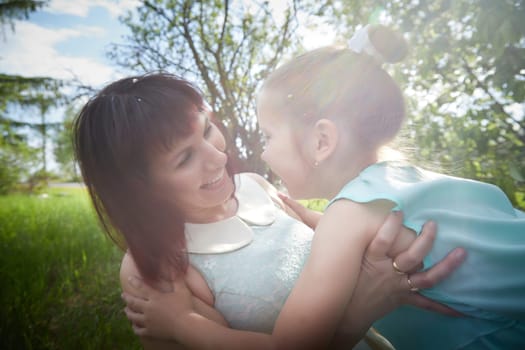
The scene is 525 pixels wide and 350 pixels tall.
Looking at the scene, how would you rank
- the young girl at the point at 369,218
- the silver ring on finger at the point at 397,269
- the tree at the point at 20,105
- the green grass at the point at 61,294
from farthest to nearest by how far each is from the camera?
1. the tree at the point at 20,105
2. the green grass at the point at 61,294
3. the silver ring on finger at the point at 397,269
4. the young girl at the point at 369,218

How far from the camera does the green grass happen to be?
6.39 feet

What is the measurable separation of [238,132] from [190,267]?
3.38m

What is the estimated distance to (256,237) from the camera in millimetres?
1419

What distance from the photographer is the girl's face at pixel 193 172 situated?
1377 millimetres

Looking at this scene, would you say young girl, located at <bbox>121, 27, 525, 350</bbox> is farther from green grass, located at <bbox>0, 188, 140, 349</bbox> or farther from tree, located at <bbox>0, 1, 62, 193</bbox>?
tree, located at <bbox>0, 1, 62, 193</bbox>

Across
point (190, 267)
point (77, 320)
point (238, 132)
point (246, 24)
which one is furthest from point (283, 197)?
point (246, 24)

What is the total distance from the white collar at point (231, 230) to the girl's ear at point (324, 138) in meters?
0.40

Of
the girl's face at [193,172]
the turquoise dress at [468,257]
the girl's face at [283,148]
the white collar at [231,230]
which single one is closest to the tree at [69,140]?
the girl's face at [193,172]

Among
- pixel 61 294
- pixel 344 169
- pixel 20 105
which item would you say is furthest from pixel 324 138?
pixel 20 105

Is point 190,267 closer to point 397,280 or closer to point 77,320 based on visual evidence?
point 397,280

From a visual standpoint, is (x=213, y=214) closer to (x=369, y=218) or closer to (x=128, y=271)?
(x=128, y=271)

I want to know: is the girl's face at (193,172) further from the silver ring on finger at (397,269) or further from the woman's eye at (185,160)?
the silver ring on finger at (397,269)

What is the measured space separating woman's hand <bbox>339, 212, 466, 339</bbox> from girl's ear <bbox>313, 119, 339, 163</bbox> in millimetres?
467

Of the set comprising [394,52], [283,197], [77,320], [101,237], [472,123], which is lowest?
[101,237]
